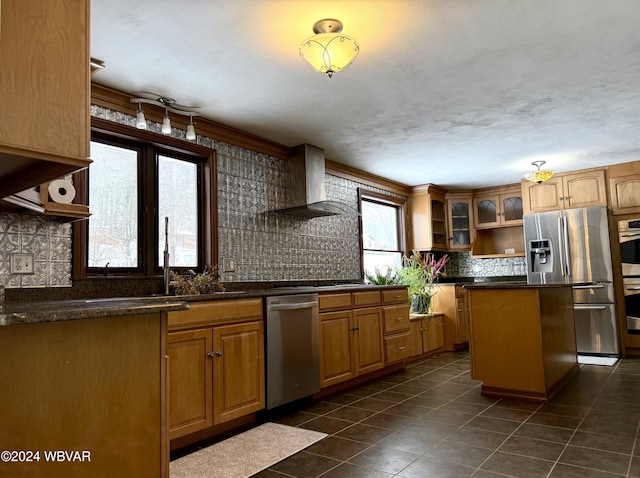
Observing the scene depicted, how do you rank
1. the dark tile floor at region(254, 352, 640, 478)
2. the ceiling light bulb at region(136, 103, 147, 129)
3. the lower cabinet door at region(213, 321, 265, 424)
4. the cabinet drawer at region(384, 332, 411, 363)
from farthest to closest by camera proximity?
1. the cabinet drawer at region(384, 332, 411, 363)
2. the ceiling light bulb at region(136, 103, 147, 129)
3. the lower cabinet door at region(213, 321, 265, 424)
4. the dark tile floor at region(254, 352, 640, 478)

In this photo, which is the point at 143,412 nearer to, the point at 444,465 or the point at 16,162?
the point at 16,162

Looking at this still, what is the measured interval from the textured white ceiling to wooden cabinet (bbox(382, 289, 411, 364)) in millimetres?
1547

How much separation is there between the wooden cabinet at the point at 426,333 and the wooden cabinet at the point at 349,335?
991mm

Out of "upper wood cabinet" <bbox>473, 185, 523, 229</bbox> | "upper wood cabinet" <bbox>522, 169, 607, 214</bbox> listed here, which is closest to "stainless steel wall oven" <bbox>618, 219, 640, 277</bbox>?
"upper wood cabinet" <bbox>522, 169, 607, 214</bbox>

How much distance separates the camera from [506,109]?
3.76 m

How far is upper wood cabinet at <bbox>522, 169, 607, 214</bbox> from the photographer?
5652mm

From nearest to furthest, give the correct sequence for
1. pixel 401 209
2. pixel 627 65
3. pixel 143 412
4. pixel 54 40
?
pixel 54 40
pixel 143 412
pixel 627 65
pixel 401 209

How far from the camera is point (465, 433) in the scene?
9.30 feet

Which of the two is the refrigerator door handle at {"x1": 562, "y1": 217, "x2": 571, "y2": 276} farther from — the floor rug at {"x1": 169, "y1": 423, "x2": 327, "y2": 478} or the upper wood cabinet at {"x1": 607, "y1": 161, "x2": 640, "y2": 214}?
the floor rug at {"x1": 169, "y1": 423, "x2": 327, "y2": 478}

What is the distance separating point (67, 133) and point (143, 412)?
0.92 m

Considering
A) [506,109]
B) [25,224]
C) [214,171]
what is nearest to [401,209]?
[506,109]

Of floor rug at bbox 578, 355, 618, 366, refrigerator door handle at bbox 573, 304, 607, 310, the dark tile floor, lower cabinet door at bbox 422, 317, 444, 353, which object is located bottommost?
floor rug at bbox 578, 355, 618, 366

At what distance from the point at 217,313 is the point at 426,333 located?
3361 millimetres

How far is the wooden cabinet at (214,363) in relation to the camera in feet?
8.61
